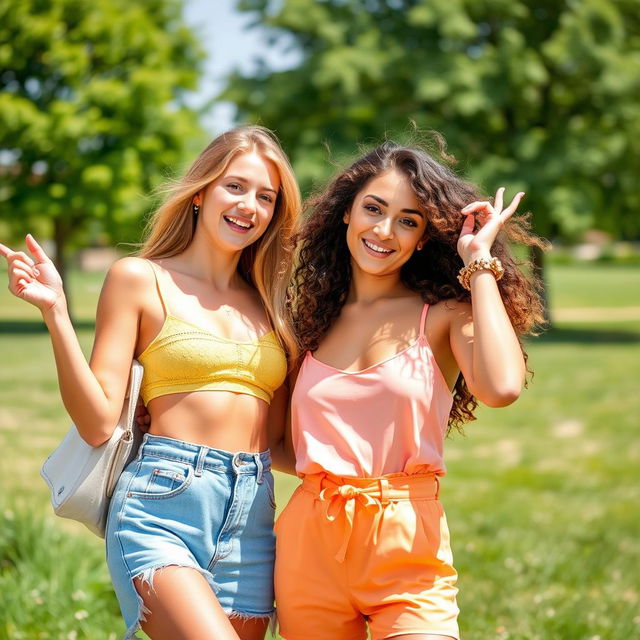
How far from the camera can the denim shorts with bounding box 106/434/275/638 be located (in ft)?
9.29

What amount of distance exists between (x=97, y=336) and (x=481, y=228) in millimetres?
1214

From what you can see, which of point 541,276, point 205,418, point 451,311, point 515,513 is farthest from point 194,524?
point 541,276

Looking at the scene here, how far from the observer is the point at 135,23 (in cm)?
2634

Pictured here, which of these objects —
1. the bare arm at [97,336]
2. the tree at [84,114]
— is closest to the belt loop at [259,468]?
the bare arm at [97,336]

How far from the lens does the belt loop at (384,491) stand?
2805 millimetres

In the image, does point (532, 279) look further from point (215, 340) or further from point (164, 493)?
point (164, 493)

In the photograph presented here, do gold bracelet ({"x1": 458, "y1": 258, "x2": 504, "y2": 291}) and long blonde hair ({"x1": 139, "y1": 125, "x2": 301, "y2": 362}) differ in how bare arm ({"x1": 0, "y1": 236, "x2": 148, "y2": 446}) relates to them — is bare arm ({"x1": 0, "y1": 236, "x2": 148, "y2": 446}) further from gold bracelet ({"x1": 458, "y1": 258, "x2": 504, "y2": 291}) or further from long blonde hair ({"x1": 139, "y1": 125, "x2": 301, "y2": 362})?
gold bracelet ({"x1": 458, "y1": 258, "x2": 504, "y2": 291})

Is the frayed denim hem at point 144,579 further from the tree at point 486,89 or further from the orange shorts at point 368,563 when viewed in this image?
the tree at point 486,89

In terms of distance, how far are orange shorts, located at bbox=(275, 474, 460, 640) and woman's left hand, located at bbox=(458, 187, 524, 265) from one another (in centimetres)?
68

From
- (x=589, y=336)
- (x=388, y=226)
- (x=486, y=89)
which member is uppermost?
(x=388, y=226)

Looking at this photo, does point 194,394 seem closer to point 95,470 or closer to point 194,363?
point 194,363

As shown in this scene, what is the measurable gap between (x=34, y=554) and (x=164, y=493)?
97.6 inches

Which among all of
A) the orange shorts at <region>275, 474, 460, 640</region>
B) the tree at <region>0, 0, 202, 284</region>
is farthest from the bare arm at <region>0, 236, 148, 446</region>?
the tree at <region>0, 0, 202, 284</region>

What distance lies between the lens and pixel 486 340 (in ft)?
8.90
